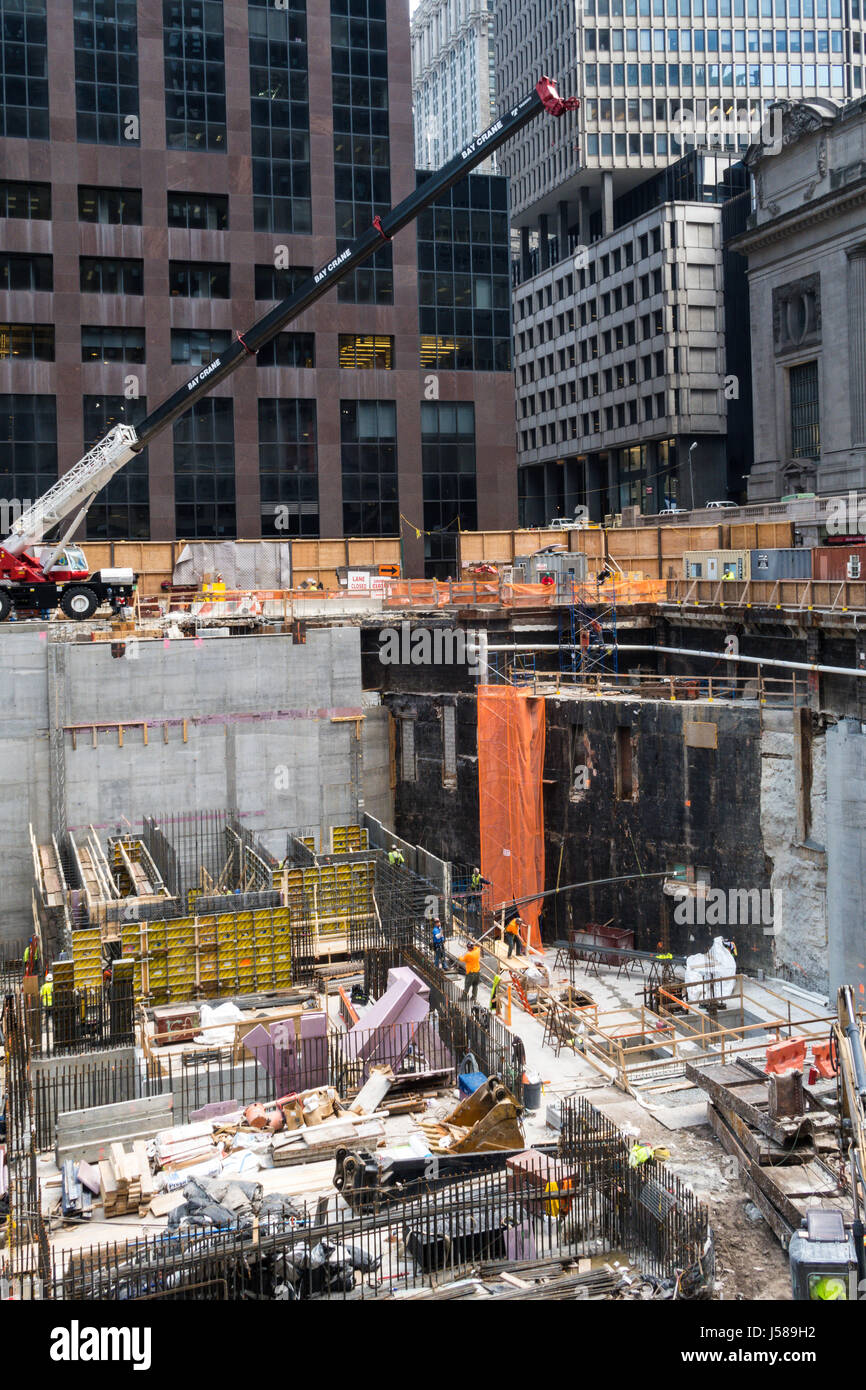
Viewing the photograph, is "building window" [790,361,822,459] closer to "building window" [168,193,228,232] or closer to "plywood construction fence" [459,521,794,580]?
"plywood construction fence" [459,521,794,580]

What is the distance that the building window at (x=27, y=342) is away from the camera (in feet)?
178

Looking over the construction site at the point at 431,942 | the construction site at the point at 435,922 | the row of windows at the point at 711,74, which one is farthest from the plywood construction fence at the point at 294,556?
the row of windows at the point at 711,74

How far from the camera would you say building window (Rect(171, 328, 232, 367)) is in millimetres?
55875

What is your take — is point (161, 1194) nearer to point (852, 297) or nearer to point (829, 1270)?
point (829, 1270)

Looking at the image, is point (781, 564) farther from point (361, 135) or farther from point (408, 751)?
point (361, 135)

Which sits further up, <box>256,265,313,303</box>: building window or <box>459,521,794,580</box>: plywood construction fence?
<box>256,265,313,303</box>: building window

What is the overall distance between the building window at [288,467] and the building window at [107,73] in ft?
43.2

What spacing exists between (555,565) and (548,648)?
16.6 feet

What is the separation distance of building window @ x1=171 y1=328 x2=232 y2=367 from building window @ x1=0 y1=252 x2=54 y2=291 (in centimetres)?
578

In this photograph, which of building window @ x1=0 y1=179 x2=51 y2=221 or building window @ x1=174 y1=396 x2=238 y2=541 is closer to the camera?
Result: building window @ x1=0 y1=179 x2=51 y2=221

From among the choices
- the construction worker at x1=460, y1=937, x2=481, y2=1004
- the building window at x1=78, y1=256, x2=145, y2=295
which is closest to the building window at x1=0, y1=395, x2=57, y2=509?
the building window at x1=78, y1=256, x2=145, y2=295

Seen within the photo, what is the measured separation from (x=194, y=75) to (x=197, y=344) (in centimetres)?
1180

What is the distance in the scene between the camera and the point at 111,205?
179 ft

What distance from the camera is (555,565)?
4319 centimetres
